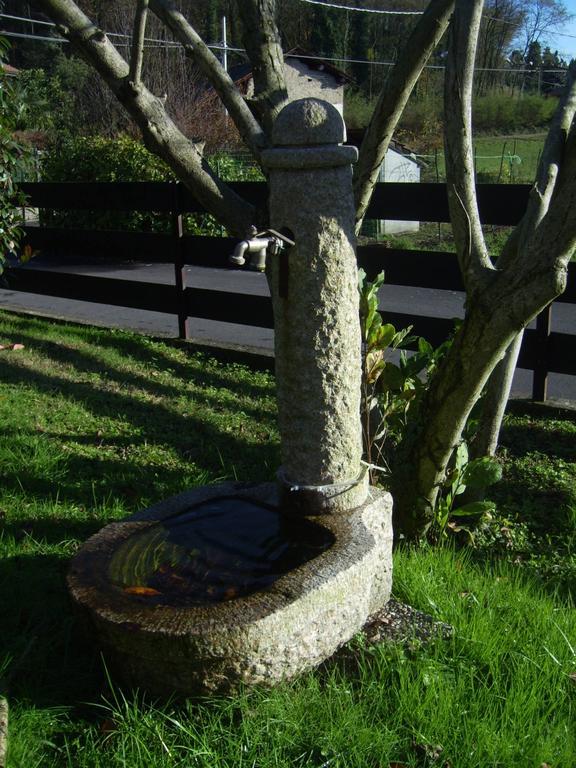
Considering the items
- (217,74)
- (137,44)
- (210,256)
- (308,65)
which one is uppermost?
(308,65)

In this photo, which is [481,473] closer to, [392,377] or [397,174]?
[392,377]

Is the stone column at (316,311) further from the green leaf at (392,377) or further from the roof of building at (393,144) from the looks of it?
the roof of building at (393,144)

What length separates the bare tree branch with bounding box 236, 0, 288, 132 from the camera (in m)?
4.67

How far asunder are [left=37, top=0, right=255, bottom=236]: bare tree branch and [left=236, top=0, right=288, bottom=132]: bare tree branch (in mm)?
494

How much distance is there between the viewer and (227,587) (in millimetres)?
2789

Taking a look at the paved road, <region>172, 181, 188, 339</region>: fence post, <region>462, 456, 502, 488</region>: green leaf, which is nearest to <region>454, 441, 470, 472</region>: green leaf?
<region>462, 456, 502, 488</region>: green leaf

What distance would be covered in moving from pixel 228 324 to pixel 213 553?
22.8 ft

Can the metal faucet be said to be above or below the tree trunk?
above

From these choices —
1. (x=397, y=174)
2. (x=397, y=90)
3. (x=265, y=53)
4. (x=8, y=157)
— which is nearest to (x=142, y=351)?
(x=8, y=157)

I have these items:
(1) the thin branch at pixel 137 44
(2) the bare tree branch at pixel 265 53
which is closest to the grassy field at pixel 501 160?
(2) the bare tree branch at pixel 265 53

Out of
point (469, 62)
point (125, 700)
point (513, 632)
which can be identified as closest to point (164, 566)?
point (125, 700)

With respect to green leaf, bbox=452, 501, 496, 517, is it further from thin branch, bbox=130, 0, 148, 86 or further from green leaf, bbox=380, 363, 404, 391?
thin branch, bbox=130, 0, 148, 86

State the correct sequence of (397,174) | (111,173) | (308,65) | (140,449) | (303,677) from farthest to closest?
(308,65) < (397,174) < (111,173) < (140,449) < (303,677)

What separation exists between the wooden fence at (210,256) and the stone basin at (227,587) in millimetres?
3133
